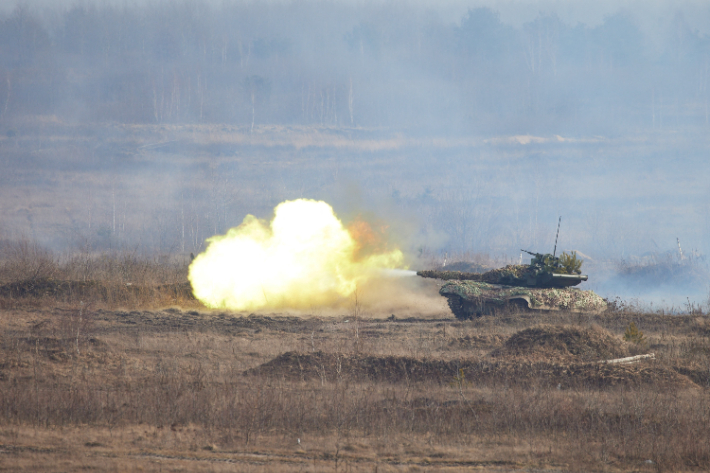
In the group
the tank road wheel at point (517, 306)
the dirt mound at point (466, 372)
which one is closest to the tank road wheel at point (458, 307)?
the tank road wheel at point (517, 306)

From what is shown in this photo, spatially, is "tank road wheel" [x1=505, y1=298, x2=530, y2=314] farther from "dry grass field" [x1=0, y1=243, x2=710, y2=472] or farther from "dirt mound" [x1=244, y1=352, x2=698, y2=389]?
"dirt mound" [x1=244, y1=352, x2=698, y2=389]

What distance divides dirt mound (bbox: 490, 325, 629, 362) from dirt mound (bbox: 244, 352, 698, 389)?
1.37 metres

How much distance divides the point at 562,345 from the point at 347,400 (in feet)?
25.6

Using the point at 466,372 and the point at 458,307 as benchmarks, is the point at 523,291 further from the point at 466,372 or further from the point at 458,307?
the point at 466,372

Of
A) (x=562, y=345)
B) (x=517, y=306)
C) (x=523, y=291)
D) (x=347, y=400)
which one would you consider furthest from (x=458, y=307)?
(x=347, y=400)

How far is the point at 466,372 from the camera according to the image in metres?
14.9

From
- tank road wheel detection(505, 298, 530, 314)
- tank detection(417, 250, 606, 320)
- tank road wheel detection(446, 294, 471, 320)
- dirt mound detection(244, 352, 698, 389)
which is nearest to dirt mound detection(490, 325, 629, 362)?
dirt mound detection(244, 352, 698, 389)

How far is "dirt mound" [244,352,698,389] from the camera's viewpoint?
46.7 ft

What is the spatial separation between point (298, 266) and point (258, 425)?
16.8 meters

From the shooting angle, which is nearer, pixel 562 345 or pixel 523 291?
pixel 562 345

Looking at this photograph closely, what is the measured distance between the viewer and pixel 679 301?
44.0 meters

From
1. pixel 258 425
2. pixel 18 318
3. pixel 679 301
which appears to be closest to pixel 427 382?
pixel 258 425

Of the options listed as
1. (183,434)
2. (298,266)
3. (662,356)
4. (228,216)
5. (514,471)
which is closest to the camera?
(514,471)

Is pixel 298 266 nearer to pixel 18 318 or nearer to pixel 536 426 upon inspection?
pixel 18 318
